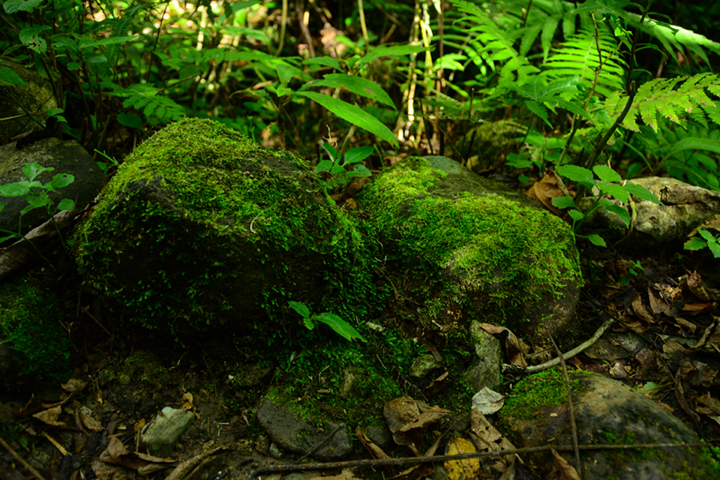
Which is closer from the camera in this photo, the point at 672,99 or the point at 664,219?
the point at 672,99

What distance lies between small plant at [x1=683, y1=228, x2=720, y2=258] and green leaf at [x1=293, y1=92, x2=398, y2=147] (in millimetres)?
2170

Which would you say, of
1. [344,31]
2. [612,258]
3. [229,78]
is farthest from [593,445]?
[344,31]

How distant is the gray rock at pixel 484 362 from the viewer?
2068 mm

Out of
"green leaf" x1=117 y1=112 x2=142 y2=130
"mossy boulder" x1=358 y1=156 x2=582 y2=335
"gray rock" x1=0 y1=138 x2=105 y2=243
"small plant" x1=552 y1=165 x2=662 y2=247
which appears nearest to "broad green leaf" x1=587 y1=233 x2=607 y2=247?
"small plant" x1=552 y1=165 x2=662 y2=247

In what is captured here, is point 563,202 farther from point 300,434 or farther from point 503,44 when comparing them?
point 300,434

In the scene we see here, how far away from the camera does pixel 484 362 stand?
2.11 metres

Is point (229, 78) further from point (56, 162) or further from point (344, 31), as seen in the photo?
point (56, 162)

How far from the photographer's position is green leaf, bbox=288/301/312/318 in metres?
1.91

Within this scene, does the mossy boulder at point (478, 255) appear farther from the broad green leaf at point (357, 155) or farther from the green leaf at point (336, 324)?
the green leaf at point (336, 324)

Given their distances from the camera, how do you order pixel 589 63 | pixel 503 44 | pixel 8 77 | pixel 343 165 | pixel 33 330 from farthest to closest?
Answer: pixel 503 44 < pixel 589 63 < pixel 343 165 < pixel 8 77 < pixel 33 330

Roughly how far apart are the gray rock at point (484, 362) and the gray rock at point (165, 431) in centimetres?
142

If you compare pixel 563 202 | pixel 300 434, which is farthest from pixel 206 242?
pixel 563 202

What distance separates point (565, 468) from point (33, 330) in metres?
2.52

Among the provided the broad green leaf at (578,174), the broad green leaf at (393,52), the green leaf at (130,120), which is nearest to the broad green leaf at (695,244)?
the broad green leaf at (578,174)
